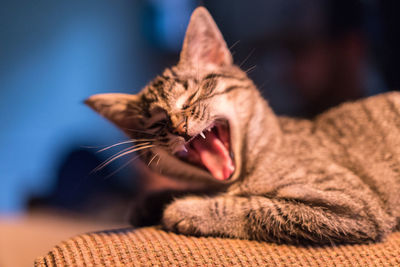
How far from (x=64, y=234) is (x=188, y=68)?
1243 mm

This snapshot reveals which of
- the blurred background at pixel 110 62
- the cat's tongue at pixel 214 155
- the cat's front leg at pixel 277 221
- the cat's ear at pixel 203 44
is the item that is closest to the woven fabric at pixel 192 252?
the cat's front leg at pixel 277 221

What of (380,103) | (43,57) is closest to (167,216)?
(380,103)

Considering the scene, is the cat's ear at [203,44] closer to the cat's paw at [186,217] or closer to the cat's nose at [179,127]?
the cat's nose at [179,127]

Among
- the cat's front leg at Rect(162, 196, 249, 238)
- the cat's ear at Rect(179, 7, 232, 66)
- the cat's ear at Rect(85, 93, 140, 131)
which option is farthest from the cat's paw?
the cat's ear at Rect(179, 7, 232, 66)

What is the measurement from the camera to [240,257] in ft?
2.75

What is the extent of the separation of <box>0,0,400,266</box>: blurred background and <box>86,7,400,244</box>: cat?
406 mm

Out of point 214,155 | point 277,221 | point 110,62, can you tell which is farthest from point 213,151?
point 110,62

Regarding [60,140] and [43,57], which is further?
[60,140]

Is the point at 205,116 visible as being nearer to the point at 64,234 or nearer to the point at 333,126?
the point at 333,126

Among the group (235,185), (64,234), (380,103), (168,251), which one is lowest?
(64,234)

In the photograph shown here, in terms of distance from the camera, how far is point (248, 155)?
1176 mm

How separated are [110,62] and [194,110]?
119cm

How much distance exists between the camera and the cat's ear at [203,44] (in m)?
1.09

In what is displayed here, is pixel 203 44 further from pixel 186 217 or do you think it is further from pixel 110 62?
pixel 110 62
